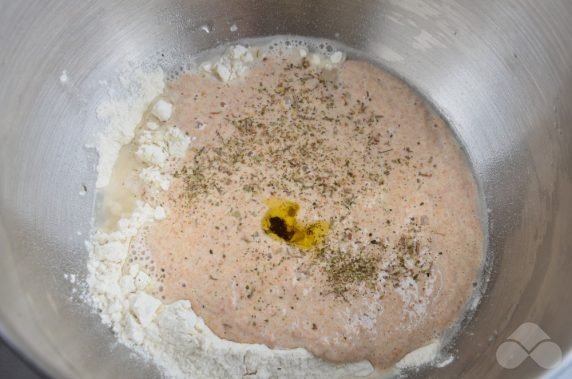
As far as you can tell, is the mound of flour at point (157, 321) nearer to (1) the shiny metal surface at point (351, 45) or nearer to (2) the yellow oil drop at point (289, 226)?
(1) the shiny metal surface at point (351, 45)

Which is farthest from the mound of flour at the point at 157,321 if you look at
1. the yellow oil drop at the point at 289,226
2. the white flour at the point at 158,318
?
the yellow oil drop at the point at 289,226

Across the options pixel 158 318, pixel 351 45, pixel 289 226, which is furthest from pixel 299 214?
pixel 351 45

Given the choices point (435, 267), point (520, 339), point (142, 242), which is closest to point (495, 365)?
point (520, 339)

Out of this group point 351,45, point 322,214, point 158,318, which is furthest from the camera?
point 351,45

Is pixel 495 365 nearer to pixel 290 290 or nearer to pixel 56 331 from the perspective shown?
pixel 290 290

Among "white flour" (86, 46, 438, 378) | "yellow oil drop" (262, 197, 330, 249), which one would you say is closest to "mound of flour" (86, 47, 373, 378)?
"white flour" (86, 46, 438, 378)

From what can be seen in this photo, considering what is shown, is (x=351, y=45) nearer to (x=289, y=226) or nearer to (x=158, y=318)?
(x=289, y=226)

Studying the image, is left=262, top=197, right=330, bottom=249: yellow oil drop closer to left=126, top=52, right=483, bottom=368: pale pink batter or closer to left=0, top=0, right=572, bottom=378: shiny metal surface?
left=126, top=52, right=483, bottom=368: pale pink batter
